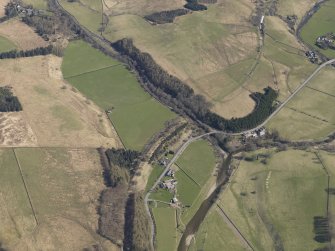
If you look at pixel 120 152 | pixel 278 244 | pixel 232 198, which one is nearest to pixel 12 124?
pixel 120 152

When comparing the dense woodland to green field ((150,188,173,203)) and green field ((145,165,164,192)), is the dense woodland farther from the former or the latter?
green field ((145,165,164,192))

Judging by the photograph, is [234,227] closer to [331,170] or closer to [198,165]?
[198,165]

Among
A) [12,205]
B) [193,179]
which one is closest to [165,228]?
[193,179]

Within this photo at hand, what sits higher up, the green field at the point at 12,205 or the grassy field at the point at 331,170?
the grassy field at the point at 331,170

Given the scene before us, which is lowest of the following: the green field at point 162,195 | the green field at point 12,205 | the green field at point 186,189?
the green field at point 12,205

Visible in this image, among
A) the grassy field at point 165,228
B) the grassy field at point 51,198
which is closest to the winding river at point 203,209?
the grassy field at point 165,228

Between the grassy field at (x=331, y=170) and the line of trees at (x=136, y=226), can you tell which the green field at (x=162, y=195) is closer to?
the line of trees at (x=136, y=226)
